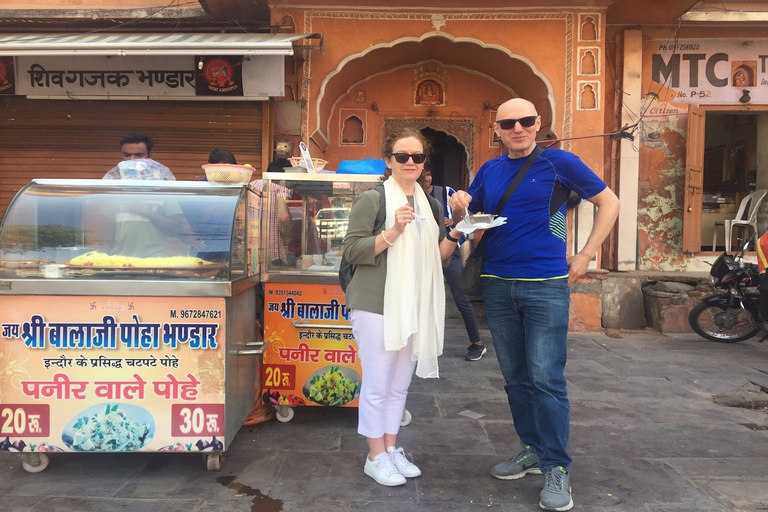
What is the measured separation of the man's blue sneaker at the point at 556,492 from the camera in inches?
91.8

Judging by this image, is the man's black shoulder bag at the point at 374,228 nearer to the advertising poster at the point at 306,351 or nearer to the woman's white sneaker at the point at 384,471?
the advertising poster at the point at 306,351

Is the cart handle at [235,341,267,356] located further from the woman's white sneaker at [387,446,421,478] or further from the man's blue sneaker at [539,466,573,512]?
the man's blue sneaker at [539,466,573,512]

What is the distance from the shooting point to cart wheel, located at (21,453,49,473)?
270 centimetres

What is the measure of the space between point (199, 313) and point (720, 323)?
19.3ft

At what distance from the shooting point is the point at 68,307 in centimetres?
262

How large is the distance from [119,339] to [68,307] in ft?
0.97

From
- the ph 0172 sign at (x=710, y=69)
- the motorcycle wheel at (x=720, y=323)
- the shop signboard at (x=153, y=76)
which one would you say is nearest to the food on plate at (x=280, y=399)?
the shop signboard at (x=153, y=76)

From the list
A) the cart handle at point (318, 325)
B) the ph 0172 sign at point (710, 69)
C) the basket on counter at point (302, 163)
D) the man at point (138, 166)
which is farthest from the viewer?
the ph 0172 sign at point (710, 69)

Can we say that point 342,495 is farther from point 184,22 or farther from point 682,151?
point 682,151

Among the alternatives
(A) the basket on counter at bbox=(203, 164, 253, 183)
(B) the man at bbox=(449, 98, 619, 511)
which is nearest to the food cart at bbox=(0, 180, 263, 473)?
(A) the basket on counter at bbox=(203, 164, 253, 183)

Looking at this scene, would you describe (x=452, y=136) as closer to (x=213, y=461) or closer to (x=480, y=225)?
(x=480, y=225)

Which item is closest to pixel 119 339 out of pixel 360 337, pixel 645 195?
pixel 360 337

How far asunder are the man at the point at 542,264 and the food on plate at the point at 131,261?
1.39 meters

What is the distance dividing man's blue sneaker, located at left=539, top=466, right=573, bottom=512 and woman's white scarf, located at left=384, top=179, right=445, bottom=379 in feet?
2.28
